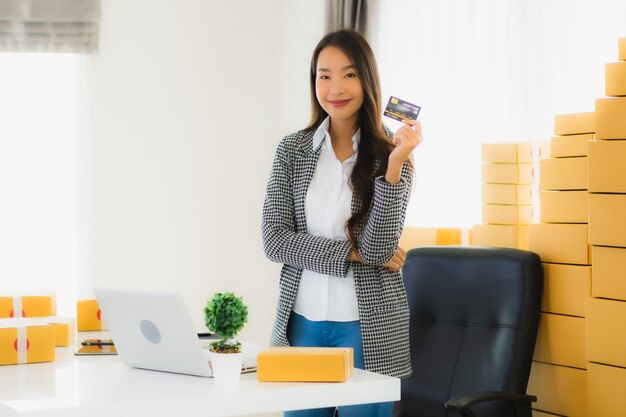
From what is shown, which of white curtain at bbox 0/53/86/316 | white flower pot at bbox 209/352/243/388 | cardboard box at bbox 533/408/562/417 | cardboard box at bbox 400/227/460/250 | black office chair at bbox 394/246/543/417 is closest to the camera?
white flower pot at bbox 209/352/243/388

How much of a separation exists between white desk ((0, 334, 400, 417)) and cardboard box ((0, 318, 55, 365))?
0.58ft

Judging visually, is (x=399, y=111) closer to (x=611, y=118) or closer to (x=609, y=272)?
(x=611, y=118)

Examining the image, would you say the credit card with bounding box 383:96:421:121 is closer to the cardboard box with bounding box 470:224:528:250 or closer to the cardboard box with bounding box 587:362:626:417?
the cardboard box with bounding box 587:362:626:417

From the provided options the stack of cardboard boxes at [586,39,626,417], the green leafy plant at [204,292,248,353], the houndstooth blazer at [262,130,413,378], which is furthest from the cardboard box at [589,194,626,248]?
the green leafy plant at [204,292,248,353]

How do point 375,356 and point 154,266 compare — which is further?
point 154,266

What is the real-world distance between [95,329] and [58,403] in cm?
111

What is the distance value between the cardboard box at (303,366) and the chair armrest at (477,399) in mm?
833

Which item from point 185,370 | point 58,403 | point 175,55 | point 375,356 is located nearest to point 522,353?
point 375,356

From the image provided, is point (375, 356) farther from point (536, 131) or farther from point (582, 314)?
point (536, 131)

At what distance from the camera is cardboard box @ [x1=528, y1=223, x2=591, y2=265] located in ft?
8.84

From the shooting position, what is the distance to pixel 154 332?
5.69 feet

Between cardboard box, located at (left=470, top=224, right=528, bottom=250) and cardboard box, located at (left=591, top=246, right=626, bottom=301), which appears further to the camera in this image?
cardboard box, located at (left=470, top=224, right=528, bottom=250)

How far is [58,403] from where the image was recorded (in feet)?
4.75

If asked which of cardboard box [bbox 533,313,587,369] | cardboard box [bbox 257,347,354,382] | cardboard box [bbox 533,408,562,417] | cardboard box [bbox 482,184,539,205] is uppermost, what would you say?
cardboard box [bbox 482,184,539,205]
